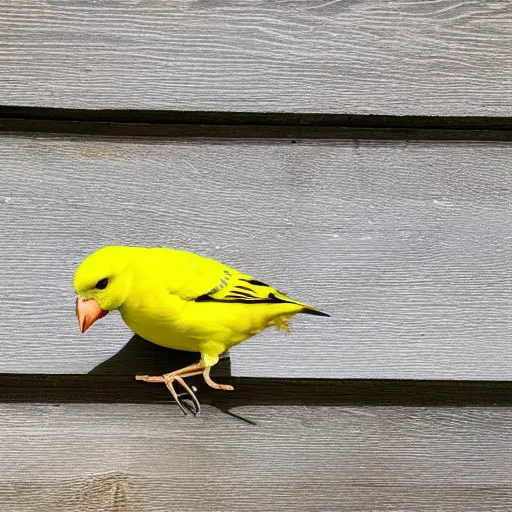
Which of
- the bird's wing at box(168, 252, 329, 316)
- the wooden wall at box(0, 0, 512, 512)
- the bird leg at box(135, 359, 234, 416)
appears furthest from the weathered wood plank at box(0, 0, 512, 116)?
the bird leg at box(135, 359, 234, 416)

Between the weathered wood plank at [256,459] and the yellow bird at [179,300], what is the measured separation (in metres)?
0.12

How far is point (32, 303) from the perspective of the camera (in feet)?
3.03

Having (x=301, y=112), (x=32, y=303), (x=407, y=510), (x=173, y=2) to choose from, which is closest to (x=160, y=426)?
(x=32, y=303)

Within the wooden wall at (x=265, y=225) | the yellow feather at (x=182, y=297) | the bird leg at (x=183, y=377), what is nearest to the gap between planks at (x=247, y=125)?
the wooden wall at (x=265, y=225)

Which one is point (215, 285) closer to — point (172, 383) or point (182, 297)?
point (182, 297)

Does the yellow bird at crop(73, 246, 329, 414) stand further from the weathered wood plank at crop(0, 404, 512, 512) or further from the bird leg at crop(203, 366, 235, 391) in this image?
the weathered wood plank at crop(0, 404, 512, 512)

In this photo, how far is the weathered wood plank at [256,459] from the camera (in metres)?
0.95

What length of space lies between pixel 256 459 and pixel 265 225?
341mm

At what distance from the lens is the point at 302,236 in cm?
95

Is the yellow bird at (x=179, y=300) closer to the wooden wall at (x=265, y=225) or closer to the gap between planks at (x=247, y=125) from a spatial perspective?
the wooden wall at (x=265, y=225)

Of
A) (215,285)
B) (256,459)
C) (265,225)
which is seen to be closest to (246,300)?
(215,285)

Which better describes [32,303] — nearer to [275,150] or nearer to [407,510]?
[275,150]

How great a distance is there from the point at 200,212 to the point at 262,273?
12cm

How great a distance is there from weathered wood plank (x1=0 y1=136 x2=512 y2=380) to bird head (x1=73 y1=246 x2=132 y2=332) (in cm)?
15
